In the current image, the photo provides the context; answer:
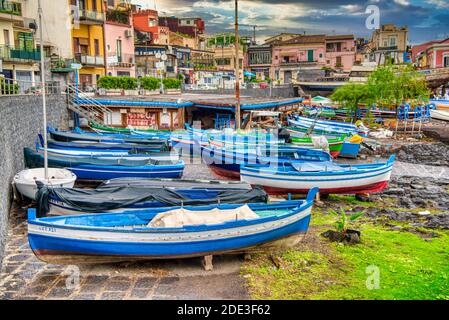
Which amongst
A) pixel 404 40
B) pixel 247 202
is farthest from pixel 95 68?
pixel 404 40

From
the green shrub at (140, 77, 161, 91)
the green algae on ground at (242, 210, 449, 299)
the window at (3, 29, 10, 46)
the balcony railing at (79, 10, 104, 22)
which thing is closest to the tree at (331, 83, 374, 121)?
the green shrub at (140, 77, 161, 91)

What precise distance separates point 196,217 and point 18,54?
954 inches

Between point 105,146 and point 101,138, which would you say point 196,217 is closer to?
point 105,146

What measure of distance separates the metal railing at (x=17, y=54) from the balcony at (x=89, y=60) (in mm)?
9030

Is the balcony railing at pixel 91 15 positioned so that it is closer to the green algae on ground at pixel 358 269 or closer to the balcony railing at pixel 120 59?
the balcony railing at pixel 120 59

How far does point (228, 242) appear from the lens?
12.2 m

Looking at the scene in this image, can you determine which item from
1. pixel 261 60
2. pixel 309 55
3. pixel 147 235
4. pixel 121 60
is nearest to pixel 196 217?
pixel 147 235

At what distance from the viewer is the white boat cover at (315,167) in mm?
19266

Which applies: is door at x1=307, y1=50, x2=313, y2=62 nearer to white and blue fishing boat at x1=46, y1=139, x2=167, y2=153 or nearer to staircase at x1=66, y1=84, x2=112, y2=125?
staircase at x1=66, y1=84, x2=112, y2=125

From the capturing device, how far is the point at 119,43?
1938 inches

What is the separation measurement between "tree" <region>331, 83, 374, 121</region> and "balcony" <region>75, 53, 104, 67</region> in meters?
21.4

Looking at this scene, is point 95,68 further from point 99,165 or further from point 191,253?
point 191,253

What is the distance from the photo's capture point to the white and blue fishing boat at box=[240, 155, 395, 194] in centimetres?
1864
